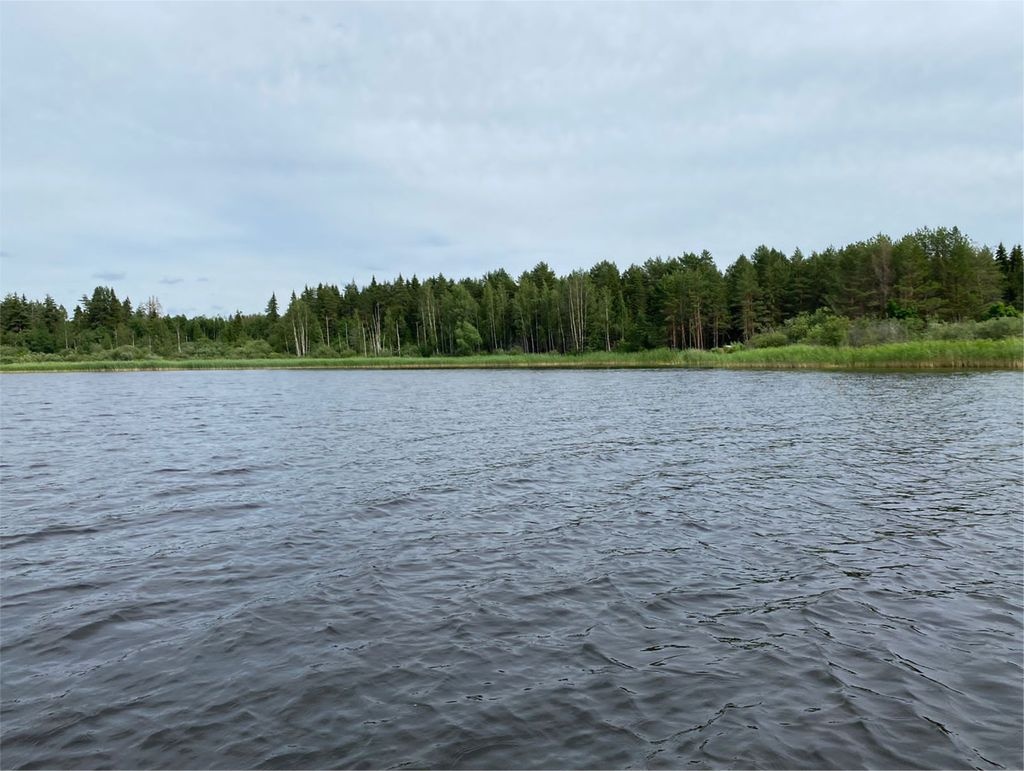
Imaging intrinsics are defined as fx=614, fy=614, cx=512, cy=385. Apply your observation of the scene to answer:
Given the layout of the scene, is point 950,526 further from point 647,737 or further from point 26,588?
point 26,588

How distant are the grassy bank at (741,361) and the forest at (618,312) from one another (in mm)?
12195

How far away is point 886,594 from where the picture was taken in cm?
836

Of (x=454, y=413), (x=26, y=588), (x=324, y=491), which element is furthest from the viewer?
(x=454, y=413)

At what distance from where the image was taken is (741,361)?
6850 cm

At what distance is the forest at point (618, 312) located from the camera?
86.2 metres

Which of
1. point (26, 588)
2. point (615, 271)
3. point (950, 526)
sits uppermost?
point (615, 271)

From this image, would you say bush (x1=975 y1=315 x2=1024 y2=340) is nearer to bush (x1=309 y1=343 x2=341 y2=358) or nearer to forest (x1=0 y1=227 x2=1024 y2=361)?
forest (x1=0 y1=227 x2=1024 y2=361)

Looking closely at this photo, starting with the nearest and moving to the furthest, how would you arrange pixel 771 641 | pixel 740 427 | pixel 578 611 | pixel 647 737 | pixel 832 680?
pixel 647 737
pixel 832 680
pixel 771 641
pixel 578 611
pixel 740 427

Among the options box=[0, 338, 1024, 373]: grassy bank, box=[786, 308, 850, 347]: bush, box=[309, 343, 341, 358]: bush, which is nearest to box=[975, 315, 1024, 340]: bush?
box=[0, 338, 1024, 373]: grassy bank

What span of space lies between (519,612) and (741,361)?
65.9m

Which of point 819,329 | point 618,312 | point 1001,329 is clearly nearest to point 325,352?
point 618,312

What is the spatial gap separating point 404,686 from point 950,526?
10.4 metres

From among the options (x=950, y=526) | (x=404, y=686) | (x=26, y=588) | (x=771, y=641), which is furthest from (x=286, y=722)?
(x=950, y=526)

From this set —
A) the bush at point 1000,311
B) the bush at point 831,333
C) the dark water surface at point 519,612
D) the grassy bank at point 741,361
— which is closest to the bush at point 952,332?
the bush at point 831,333
